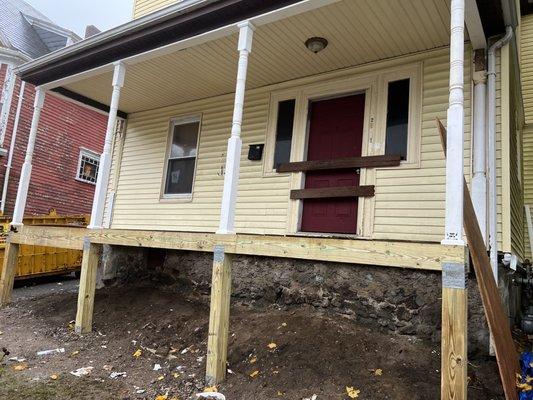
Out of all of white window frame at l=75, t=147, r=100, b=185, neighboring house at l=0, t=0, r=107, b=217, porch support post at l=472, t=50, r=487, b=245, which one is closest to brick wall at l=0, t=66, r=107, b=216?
neighboring house at l=0, t=0, r=107, b=217

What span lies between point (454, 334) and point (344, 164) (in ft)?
10.9

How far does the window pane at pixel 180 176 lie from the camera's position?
25.6 feet

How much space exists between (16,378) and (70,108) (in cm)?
1273

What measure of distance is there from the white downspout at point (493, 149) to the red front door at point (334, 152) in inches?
67.1

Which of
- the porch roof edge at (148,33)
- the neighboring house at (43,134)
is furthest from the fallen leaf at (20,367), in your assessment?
the neighboring house at (43,134)

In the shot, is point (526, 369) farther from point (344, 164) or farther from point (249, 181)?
point (249, 181)

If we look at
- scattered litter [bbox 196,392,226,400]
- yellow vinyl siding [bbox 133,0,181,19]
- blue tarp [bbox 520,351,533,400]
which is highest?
yellow vinyl siding [bbox 133,0,181,19]

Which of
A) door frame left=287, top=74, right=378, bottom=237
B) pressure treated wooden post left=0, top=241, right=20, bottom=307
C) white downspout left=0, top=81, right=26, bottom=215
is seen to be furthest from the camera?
white downspout left=0, top=81, right=26, bottom=215

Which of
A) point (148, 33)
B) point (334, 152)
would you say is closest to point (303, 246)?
point (334, 152)

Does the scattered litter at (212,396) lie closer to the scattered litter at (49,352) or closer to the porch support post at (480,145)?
the scattered litter at (49,352)

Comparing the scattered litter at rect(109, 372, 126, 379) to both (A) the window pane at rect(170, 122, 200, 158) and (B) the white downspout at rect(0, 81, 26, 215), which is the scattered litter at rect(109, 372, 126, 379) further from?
(B) the white downspout at rect(0, 81, 26, 215)

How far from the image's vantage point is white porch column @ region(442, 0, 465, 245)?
3129 millimetres

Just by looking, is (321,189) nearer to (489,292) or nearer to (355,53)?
(355,53)

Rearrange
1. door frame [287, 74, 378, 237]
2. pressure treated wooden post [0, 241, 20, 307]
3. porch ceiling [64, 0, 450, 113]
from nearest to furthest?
1. porch ceiling [64, 0, 450, 113]
2. door frame [287, 74, 378, 237]
3. pressure treated wooden post [0, 241, 20, 307]
